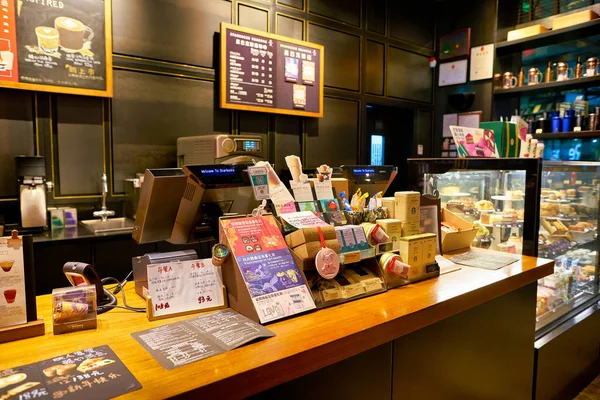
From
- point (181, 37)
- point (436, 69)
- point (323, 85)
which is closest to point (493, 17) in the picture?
point (436, 69)

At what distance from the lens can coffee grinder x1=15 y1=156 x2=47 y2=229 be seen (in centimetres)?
275

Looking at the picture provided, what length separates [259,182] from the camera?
150 centimetres

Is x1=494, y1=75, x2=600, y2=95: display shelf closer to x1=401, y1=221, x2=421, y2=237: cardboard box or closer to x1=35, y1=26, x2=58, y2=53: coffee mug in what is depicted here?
x1=401, y1=221, x2=421, y2=237: cardboard box

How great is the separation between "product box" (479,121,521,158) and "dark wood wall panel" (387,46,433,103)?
8.91 ft

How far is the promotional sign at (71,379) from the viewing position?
2.73 feet

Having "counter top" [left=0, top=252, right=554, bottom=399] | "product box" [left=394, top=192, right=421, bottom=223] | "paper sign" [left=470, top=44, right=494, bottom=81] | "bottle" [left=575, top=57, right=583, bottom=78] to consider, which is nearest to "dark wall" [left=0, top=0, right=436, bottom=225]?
"paper sign" [left=470, top=44, right=494, bottom=81]

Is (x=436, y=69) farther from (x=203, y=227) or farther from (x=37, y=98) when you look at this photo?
(x=203, y=227)

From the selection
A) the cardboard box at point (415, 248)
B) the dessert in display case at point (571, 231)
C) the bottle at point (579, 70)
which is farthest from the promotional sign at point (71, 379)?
the bottle at point (579, 70)

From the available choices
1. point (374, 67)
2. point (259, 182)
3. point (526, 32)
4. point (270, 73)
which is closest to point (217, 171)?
point (259, 182)

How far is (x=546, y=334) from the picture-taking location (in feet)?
7.43

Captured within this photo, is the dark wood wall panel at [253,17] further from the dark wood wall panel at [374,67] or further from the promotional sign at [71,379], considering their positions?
the promotional sign at [71,379]

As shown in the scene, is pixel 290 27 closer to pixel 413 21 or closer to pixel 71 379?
pixel 413 21

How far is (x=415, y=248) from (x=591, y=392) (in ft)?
6.12

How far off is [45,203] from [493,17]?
16.7 ft
